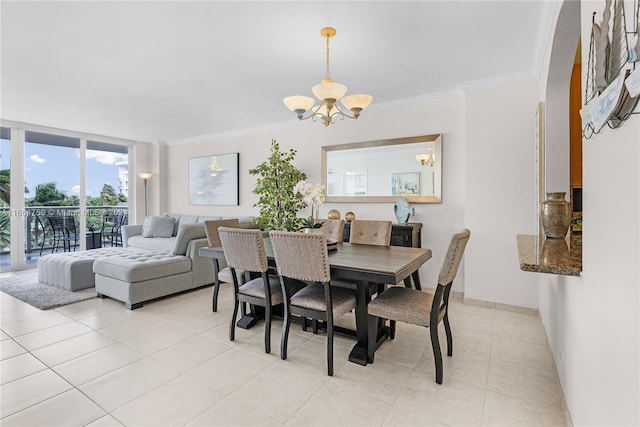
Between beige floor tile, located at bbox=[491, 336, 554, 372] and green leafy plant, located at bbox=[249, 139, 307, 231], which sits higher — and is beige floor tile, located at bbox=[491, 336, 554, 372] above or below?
below

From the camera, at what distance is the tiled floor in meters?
1.78

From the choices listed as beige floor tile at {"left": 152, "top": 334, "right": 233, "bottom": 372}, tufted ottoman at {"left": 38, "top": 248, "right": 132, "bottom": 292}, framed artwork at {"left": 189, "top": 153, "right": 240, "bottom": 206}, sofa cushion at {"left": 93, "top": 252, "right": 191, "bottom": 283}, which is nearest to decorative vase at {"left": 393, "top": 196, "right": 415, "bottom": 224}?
beige floor tile at {"left": 152, "top": 334, "right": 233, "bottom": 372}

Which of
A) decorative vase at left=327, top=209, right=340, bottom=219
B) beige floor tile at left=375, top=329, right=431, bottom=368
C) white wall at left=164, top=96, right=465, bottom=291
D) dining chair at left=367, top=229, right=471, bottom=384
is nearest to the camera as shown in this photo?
dining chair at left=367, top=229, right=471, bottom=384

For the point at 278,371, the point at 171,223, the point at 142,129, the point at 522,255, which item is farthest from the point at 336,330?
the point at 142,129

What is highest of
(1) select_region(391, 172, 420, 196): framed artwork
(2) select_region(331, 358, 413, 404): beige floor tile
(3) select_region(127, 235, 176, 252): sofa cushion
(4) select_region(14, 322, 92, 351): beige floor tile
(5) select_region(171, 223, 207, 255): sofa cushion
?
(1) select_region(391, 172, 420, 196): framed artwork

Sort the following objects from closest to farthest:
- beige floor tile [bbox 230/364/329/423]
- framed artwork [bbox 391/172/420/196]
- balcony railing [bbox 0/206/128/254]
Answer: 1. beige floor tile [bbox 230/364/329/423]
2. framed artwork [bbox 391/172/420/196]
3. balcony railing [bbox 0/206/128/254]

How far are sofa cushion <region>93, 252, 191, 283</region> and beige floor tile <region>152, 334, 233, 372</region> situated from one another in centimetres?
→ 122

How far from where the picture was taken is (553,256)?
1.71m

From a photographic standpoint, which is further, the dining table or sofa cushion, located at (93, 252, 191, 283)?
sofa cushion, located at (93, 252, 191, 283)

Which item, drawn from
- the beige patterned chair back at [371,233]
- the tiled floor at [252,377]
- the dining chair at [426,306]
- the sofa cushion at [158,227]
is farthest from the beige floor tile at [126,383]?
the sofa cushion at [158,227]

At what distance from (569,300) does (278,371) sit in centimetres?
182

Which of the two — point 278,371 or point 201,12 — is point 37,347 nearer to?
point 278,371

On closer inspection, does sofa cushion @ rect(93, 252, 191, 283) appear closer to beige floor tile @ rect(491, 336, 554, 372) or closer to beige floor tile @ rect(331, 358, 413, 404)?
beige floor tile @ rect(331, 358, 413, 404)

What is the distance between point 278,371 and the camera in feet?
7.34
